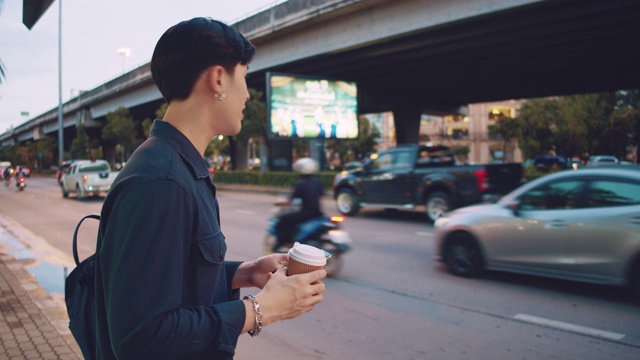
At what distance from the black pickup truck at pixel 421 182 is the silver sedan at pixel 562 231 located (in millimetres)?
5565

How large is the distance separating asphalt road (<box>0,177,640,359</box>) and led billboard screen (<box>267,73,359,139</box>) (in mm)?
15795

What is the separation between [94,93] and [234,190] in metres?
25.6

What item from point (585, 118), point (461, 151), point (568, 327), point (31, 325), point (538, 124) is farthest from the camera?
point (461, 151)

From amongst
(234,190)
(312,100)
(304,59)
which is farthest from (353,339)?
(234,190)

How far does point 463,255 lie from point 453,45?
44.1 feet

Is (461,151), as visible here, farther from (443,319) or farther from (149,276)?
(149,276)

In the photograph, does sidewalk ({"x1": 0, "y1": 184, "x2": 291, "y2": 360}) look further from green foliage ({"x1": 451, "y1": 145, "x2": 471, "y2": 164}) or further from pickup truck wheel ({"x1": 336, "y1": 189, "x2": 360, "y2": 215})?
green foliage ({"x1": 451, "y1": 145, "x2": 471, "y2": 164})

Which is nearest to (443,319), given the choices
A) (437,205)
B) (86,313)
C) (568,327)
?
(568,327)

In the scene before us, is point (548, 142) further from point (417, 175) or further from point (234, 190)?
point (417, 175)

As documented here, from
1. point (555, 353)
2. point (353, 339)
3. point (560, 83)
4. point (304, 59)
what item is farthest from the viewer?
point (560, 83)

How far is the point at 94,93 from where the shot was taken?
47250 mm

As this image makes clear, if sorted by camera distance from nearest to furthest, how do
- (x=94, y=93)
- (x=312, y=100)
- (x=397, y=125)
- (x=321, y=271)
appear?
(x=321, y=271), (x=312, y=100), (x=397, y=125), (x=94, y=93)

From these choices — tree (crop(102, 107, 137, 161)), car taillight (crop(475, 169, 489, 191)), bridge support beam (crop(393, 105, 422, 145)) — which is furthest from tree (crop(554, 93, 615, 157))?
tree (crop(102, 107, 137, 161))

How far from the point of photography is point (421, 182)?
13.6m
